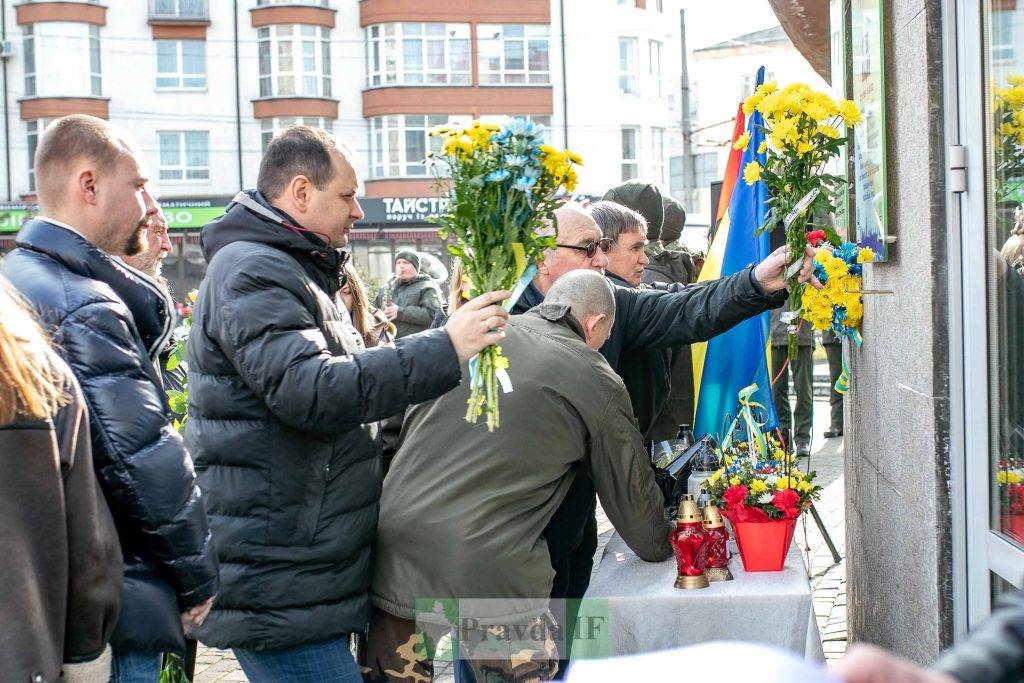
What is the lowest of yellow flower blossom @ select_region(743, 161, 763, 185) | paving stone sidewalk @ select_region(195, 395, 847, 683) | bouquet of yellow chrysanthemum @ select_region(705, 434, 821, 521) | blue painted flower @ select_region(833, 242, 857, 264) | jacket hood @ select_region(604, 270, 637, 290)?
paving stone sidewalk @ select_region(195, 395, 847, 683)

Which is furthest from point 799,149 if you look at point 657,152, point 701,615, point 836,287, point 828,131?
point 657,152

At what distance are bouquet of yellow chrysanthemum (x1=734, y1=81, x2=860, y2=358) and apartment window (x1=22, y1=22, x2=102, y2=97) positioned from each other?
42237 mm

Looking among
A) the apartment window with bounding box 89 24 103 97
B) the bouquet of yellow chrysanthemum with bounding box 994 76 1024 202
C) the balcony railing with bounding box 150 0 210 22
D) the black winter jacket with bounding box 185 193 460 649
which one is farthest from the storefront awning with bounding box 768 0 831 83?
the apartment window with bounding box 89 24 103 97

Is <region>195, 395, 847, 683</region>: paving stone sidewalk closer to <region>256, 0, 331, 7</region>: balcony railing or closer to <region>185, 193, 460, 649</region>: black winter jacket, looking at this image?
<region>185, 193, 460, 649</region>: black winter jacket

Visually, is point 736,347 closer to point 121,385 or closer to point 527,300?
point 527,300

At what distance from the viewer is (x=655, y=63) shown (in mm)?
47594

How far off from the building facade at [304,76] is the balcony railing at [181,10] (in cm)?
5

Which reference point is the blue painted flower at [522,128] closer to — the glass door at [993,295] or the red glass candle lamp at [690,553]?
the glass door at [993,295]

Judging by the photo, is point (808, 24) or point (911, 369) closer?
point (911, 369)

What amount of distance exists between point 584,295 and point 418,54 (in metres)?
41.7

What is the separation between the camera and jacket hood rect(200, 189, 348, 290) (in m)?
3.28

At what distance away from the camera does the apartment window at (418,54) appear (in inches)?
1734

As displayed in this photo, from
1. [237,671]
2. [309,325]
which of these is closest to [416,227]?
[237,671]

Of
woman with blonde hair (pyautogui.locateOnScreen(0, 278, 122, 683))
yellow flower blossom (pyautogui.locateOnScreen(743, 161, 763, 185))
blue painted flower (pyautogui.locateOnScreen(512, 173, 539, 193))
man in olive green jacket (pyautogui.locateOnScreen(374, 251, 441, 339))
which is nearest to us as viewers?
woman with blonde hair (pyautogui.locateOnScreen(0, 278, 122, 683))
